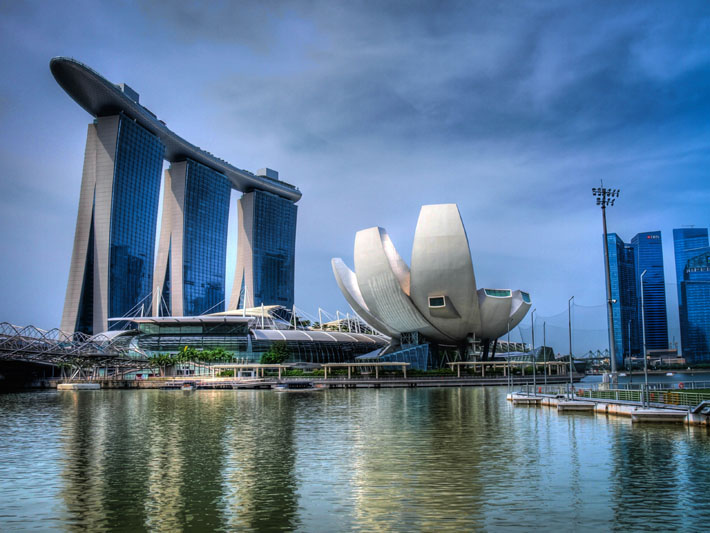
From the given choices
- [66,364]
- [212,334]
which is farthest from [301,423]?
[212,334]

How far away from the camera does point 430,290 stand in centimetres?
7338

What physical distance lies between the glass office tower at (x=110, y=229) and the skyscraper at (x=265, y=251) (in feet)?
123

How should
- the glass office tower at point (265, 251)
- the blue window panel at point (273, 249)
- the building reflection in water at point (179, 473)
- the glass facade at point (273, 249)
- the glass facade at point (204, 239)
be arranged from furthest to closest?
the blue window panel at point (273, 249), the glass facade at point (273, 249), the glass office tower at point (265, 251), the glass facade at point (204, 239), the building reflection in water at point (179, 473)

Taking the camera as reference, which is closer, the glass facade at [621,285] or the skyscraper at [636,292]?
the skyscraper at [636,292]

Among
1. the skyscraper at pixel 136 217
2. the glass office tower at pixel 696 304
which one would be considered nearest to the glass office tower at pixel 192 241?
the skyscraper at pixel 136 217

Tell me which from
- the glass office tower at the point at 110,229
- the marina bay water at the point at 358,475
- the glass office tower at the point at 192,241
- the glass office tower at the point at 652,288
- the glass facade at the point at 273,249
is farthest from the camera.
Result: the glass facade at the point at 273,249

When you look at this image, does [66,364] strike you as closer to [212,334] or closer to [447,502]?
[212,334]

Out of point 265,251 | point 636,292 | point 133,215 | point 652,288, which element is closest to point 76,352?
point 133,215

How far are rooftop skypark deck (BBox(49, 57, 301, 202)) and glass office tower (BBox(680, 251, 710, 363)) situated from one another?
95.0 m

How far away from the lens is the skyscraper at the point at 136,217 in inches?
3984

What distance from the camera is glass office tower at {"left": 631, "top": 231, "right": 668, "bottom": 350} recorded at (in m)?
122

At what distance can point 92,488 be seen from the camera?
15070 millimetres

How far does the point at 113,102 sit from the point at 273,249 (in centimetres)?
5962

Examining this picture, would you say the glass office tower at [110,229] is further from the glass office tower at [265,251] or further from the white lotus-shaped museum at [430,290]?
the white lotus-shaped museum at [430,290]
